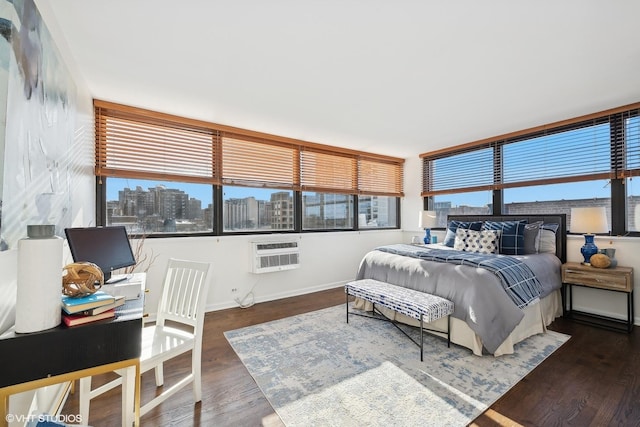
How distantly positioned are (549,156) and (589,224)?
119 cm

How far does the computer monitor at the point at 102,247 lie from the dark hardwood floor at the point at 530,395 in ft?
3.00

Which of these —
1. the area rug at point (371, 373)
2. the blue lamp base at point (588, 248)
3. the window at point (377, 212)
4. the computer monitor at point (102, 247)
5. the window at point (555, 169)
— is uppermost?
the window at point (555, 169)

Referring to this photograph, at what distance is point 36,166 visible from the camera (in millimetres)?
1441

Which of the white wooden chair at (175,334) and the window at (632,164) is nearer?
the white wooden chair at (175,334)

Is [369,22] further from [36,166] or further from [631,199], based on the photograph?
[631,199]

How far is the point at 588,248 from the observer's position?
3184mm

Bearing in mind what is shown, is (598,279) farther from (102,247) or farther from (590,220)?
(102,247)

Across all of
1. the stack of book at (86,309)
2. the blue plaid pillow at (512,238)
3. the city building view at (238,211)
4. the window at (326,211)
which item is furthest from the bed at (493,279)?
the stack of book at (86,309)

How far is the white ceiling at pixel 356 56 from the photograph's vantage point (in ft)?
5.66

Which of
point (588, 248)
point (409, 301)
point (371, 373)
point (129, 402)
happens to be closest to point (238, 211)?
point (409, 301)

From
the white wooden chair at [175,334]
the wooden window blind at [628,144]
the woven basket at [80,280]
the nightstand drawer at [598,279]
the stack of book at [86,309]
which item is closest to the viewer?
the stack of book at [86,309]

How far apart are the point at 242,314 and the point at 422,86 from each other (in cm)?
324

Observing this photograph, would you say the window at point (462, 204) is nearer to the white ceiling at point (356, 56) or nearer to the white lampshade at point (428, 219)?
the white lampshade at point (428, 219)

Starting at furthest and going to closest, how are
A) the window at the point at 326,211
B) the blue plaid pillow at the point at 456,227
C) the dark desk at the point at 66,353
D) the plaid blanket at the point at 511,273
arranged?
the window at the point at 326,211, the blue plaid pillow at the point at 456,227, the plaid blanket at the point at 511,273, the dark desk at the point at 66,353
